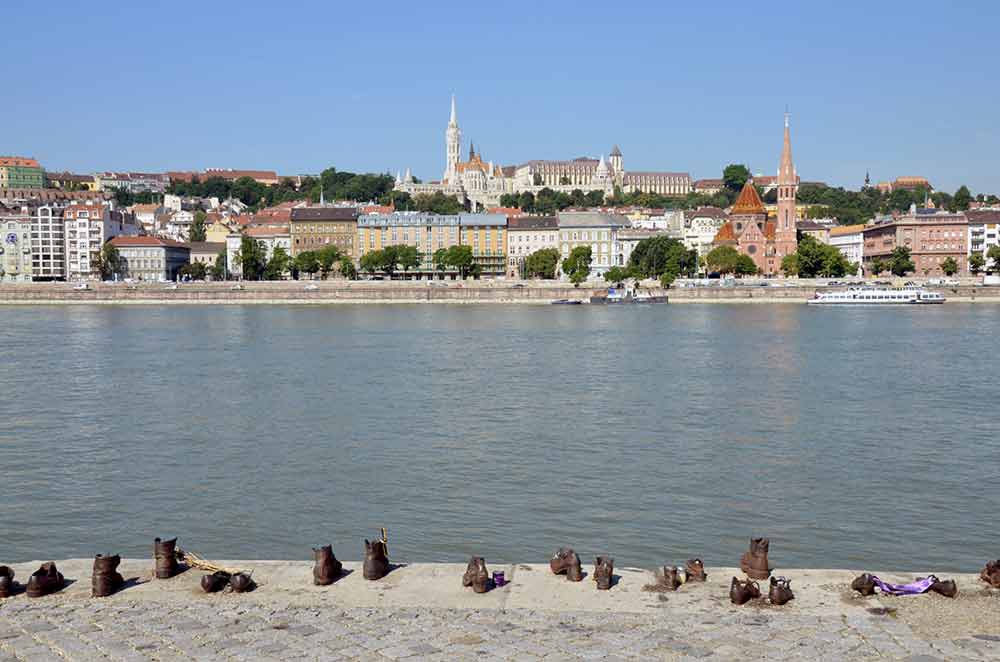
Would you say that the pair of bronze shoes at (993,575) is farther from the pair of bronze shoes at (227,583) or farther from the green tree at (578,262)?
the green tree at (578,262)

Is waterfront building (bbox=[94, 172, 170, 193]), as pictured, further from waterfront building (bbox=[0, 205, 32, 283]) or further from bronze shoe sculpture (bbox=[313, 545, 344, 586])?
bronze shoe sculpture (bbox=[313, 545, 344, 586])

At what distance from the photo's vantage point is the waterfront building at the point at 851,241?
83.9 metres

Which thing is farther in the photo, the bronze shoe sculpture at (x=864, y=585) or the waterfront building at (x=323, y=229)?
the waterfront building at (x=323, y=229)

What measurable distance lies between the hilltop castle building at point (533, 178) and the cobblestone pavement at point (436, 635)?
120470mm

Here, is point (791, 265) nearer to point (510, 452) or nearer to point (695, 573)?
point (510, 452)

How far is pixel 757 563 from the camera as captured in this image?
6.87m

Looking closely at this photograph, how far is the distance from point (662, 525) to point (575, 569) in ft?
9.25

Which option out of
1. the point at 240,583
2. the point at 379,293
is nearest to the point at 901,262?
the point at 379,293

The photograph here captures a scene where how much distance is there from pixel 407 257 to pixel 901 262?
32.9 m

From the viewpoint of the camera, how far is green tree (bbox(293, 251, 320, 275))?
71.9m

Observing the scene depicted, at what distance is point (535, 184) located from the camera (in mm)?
132375

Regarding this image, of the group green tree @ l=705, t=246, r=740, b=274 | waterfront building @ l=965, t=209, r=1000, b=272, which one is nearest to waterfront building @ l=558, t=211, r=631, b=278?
green tree @ l=705, t=246, r=740, b=274

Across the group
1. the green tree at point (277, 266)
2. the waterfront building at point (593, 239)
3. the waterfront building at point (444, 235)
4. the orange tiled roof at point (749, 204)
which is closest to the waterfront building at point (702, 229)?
the orange tiled roof at point (749, 204)

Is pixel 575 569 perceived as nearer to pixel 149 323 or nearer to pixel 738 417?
pixel 738 417
